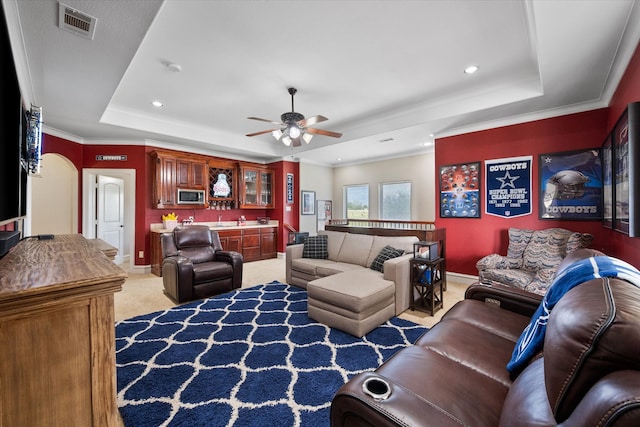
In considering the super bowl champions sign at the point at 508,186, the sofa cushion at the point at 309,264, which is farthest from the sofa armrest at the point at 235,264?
the super bowl champions sign at the point at 508,186

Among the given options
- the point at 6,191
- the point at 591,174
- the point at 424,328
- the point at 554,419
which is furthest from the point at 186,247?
the point at 591,174

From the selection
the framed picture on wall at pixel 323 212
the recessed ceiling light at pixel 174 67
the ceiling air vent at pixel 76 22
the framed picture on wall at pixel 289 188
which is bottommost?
the framed picture on wall at pixel 323 212

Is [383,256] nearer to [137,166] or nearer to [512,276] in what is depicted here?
[512,276]

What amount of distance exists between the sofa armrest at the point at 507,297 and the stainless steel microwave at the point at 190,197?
17.5ft

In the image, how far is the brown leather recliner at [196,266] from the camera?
353 centimetres

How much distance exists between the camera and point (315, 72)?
3.19 m

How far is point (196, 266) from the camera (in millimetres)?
3785

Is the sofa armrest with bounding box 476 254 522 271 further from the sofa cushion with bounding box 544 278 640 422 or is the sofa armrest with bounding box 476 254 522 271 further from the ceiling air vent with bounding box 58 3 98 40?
the ceiling air vent with bounding box 58 3 98 40

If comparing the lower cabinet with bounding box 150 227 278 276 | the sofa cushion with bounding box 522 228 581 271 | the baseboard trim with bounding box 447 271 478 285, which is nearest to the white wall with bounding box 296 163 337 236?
the lower cabinet with bounding box 150 227 278 276

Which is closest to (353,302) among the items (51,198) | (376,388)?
(376,388)

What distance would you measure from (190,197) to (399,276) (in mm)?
4600

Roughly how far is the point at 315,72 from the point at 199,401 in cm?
331

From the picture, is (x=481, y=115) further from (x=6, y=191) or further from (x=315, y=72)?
(x=6, y=191)

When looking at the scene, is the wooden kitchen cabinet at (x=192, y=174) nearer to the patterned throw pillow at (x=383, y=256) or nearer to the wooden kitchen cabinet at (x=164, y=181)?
the wooden kitchen cabinet at (x=164, y=181)
